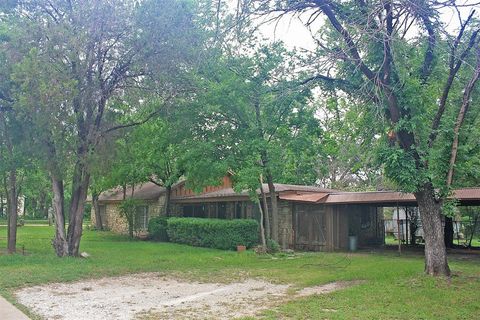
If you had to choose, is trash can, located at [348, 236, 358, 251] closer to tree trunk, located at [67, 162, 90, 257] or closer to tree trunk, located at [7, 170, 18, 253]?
tree trunk, located at [67, 162, 90, 257]

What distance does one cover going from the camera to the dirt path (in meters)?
7.50

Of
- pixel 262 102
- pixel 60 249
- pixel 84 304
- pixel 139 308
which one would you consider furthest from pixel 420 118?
pixel 60 249

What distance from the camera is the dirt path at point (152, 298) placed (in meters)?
7.50

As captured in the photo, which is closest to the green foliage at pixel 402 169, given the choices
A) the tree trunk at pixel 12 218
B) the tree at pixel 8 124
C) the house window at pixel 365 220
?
the tree at pixel 8 124

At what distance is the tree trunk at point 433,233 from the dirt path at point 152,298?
2191 mm

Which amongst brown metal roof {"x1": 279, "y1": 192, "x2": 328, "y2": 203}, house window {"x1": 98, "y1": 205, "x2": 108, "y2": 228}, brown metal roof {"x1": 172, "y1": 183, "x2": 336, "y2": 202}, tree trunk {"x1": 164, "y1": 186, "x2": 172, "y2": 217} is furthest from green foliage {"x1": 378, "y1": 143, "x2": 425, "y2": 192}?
house window {"x1": 98, "y1": 205, "x2": 108, "y2": 228}

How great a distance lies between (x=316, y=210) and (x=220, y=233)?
411cm

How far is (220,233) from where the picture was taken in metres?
19.7

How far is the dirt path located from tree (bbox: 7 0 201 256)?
5002 millimetres

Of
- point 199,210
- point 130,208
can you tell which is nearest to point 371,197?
point 199,210

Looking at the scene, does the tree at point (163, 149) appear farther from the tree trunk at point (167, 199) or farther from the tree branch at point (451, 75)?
the tree branch at point (451, 75)

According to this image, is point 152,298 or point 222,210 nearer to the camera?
point 152,298

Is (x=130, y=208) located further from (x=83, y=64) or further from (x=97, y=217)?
(x=83, y=64)

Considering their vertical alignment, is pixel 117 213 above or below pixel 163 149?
below
